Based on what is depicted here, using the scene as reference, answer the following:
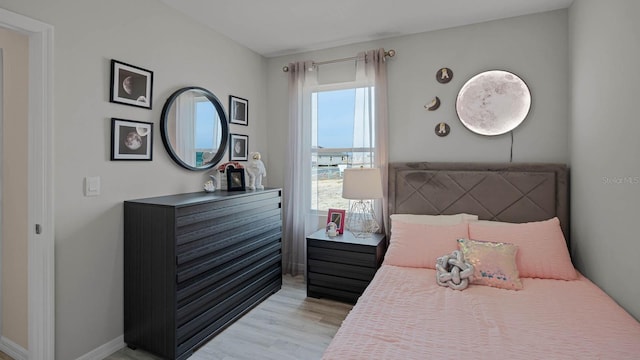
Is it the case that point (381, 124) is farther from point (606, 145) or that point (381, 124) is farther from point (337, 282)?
point (606, 145)

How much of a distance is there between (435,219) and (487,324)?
133 cm

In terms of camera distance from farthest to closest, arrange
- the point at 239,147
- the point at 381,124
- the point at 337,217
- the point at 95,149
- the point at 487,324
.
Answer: the point at 239,147 → the point at 337,217 → the point at 381,124 → the point at 95,149 → the point at 487,324

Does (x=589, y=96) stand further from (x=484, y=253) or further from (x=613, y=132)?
(x=484, y=253)

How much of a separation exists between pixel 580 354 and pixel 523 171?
5.64 ft

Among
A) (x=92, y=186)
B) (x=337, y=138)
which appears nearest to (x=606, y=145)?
(x=337, y=138)

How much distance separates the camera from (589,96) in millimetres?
2197

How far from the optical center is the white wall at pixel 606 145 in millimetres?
1667

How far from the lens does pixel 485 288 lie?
6.64ft

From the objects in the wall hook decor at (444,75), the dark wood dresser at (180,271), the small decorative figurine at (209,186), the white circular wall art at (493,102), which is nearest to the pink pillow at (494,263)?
the white circular wall art at (493,102)

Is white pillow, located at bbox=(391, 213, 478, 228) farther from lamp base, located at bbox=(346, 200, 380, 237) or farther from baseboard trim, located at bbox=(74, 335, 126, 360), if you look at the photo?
baseboard trim, located at bbox=(74, 335, 126, 360)

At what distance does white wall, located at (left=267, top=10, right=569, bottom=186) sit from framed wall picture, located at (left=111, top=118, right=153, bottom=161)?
1.98 metres

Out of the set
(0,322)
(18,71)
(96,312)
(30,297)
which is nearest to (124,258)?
(96,312)

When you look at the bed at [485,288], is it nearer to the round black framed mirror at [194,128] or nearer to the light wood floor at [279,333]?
the light wood floor at [279,333]

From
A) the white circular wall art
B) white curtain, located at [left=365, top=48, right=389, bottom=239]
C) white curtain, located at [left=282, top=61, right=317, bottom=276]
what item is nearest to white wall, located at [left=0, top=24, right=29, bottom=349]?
white curtain, located at [left=282, top=61, right=317, bottom=276]
